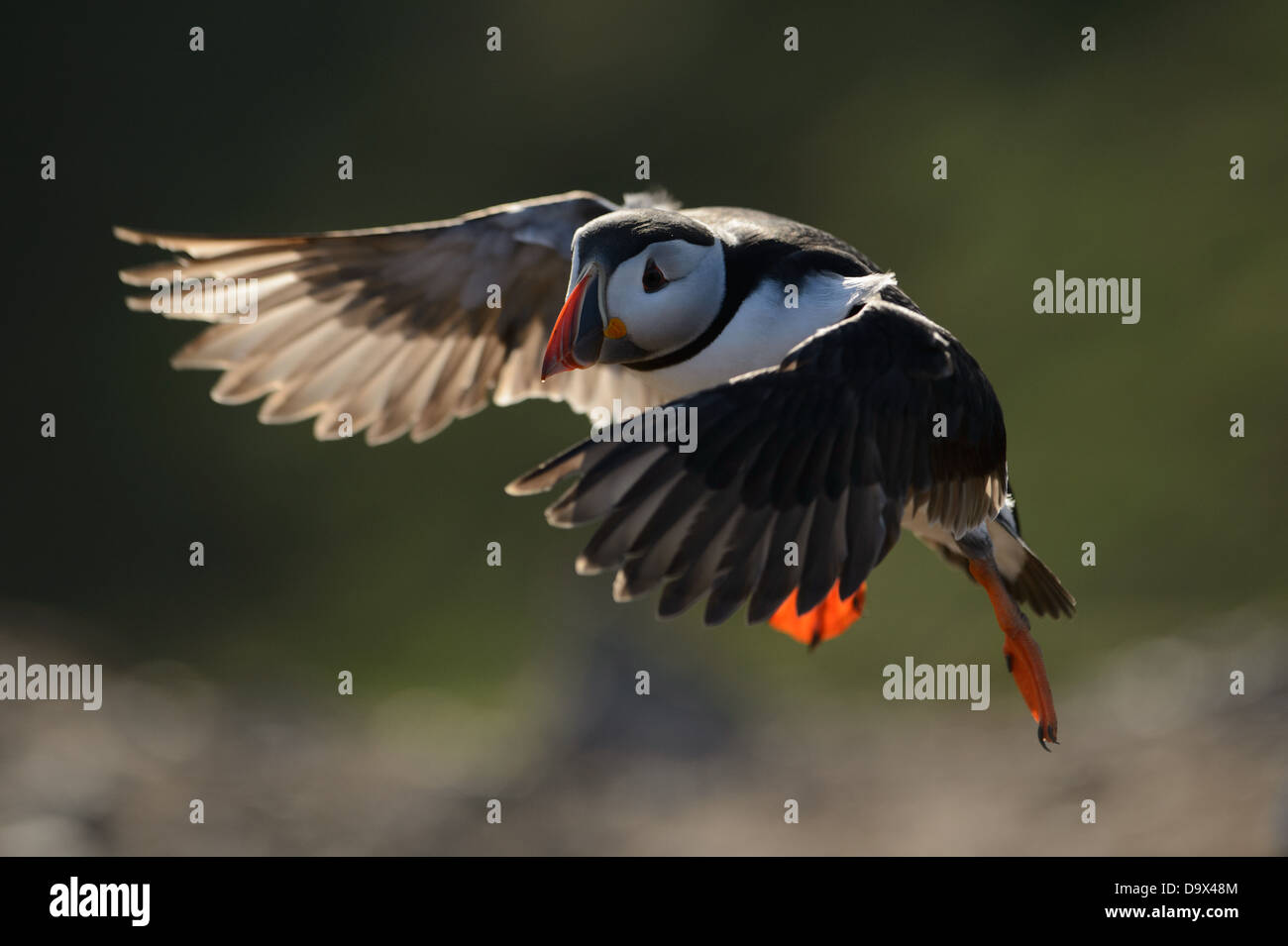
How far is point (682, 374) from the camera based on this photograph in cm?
453

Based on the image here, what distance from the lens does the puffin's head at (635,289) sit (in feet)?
13.5

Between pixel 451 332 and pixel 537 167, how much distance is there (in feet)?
35.0

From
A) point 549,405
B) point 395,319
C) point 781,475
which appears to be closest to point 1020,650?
point 781,475

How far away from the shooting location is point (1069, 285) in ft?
49.5

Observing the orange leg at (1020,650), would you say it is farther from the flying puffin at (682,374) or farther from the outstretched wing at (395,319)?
the outstretched wing at (395,319)

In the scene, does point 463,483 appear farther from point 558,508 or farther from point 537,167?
point 558,508

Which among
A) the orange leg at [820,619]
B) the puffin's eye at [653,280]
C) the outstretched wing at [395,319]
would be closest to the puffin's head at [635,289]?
the puffin's eye at [653,280]

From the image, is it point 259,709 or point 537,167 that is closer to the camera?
point 259,709

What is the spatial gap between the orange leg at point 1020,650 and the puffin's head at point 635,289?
1542mm

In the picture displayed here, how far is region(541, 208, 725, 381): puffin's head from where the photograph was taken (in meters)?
4.10

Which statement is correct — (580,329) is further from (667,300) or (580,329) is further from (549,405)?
(549,405)

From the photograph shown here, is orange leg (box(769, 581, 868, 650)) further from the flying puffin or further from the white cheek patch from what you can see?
the white cheek patch
